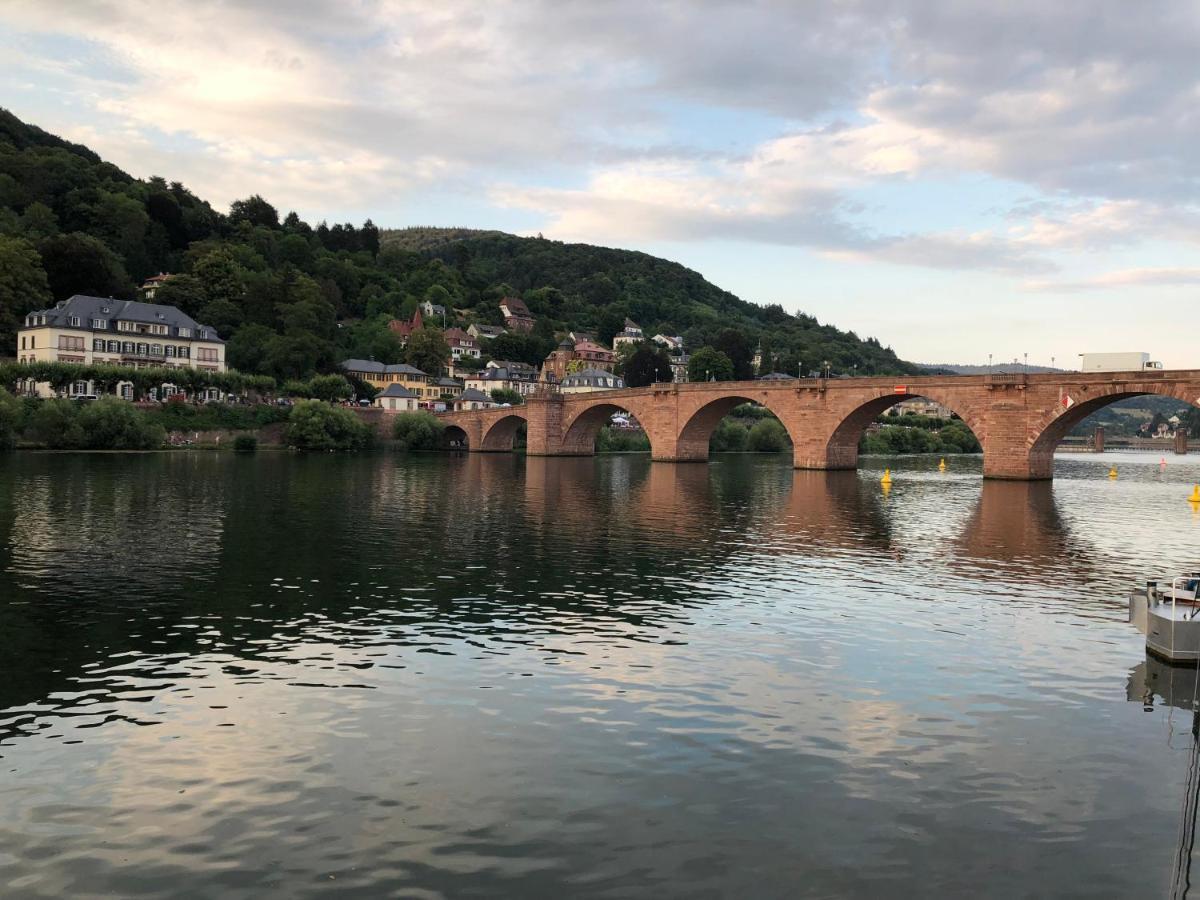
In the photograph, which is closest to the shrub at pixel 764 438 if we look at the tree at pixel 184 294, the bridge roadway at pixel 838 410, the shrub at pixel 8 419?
the bridge roadway at pixel 838 410

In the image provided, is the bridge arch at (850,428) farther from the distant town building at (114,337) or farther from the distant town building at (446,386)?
the distant town building at (446,386)

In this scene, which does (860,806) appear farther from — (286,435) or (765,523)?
(286,435)

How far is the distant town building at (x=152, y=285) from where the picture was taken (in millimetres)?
132125

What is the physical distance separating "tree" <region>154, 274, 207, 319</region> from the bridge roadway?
147ft

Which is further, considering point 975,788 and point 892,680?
point 892,680

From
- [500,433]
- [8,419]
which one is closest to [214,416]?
[8,419]

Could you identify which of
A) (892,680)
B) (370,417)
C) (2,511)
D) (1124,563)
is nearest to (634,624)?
(892,680)

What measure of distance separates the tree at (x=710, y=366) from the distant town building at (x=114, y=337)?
77.6 m

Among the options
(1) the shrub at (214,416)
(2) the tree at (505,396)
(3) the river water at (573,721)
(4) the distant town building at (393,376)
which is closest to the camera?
(3) the river water at (573,721)

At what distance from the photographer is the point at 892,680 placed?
53.0 feet

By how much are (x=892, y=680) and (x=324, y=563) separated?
1690cm

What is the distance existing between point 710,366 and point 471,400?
4701cm

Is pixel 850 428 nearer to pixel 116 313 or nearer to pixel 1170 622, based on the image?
pixel 1170 622

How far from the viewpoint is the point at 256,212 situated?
18175 cm
